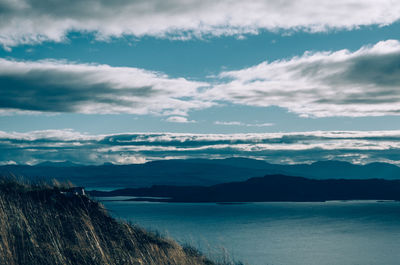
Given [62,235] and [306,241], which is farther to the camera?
[306,241]

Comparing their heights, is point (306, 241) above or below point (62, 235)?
below

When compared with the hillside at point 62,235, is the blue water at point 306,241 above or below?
below

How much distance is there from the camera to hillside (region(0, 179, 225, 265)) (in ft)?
29.4

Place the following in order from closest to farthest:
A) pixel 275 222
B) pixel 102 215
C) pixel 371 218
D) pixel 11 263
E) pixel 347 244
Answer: pixel 11 263 < pixel 102 215 < pixel 347 244 < pixel 275 222 < pixel 371 218

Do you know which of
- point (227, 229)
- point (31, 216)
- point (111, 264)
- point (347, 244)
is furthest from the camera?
point (227, 229)

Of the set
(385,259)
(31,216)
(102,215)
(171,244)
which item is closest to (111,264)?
(31,216)

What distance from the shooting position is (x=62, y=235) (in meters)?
12.7

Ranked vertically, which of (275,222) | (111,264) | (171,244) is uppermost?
(111,264)

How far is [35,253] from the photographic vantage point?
29.2 feet

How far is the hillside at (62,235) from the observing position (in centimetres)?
895

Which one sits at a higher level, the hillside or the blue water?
the hillside

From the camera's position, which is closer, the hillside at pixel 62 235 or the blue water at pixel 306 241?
the hillside at pixel 62 235

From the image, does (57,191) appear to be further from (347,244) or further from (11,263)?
(347,244)

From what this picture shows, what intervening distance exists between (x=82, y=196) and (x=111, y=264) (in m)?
10.1
